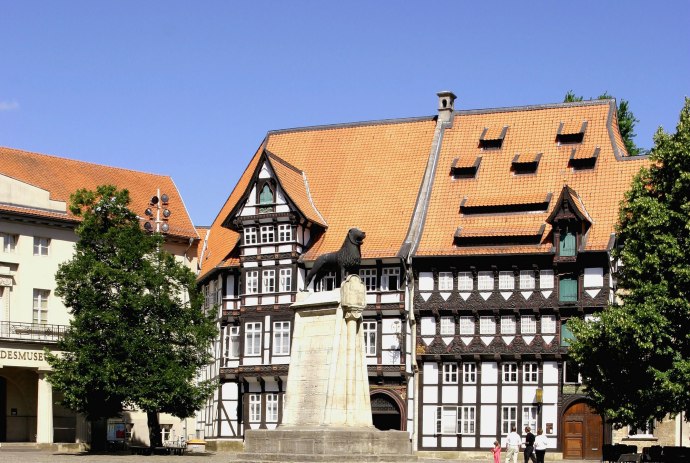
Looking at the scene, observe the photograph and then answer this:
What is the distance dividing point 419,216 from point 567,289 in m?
8.44

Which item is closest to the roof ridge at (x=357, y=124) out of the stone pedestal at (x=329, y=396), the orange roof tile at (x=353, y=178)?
the orange roof tile at (x=353, y=178)

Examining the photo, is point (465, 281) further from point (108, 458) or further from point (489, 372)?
point (108, 458)

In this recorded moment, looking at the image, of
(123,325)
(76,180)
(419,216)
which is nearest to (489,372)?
(419,216)

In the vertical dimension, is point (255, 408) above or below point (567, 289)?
below

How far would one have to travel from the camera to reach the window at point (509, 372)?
64.8m

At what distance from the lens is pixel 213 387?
63.3 meters

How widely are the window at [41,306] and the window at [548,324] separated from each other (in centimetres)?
2545

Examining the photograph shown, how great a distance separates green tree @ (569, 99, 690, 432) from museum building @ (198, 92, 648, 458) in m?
11.6

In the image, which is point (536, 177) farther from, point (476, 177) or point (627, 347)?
point (627, 347)

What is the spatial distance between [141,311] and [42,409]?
465 inches

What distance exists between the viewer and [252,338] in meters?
69.7

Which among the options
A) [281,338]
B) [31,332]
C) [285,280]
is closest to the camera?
[281,338]

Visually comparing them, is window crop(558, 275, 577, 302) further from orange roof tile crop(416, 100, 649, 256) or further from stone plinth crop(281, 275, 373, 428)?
stone plinth crop(281, 275, 373, 428)

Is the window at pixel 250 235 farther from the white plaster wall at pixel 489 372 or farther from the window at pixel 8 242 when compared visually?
the white plaster wall at pixel 489 372
